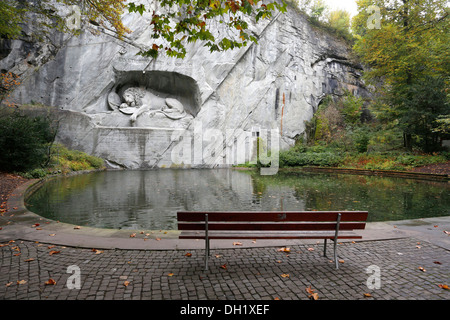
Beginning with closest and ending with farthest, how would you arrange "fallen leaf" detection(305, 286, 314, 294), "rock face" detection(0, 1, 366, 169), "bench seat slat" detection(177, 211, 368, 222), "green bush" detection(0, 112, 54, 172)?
"fallen leaf" detection(305, 286, 314, 294) → "bench seat slat" detection(177, 211, 368, 222) → "green bush" detection(0, 112, 54, 172) → "rock face" detection(0, 1, 366, 169)

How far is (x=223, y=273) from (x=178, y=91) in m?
22.1

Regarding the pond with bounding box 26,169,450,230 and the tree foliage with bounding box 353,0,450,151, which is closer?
the pond with bounding box 26,169,450,230

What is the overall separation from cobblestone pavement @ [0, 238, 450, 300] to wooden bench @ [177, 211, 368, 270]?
1.13ft

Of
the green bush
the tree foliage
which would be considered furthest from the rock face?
the tree foliage

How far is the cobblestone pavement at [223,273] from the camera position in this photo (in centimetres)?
252

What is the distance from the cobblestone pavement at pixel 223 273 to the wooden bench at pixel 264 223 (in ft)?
1.13

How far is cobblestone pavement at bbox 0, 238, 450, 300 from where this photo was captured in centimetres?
252

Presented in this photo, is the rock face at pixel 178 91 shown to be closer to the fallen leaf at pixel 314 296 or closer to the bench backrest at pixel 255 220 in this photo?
Answer: the bench backrest at pixel 255 220

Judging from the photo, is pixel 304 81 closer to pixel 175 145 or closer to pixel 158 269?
pixel 175 145

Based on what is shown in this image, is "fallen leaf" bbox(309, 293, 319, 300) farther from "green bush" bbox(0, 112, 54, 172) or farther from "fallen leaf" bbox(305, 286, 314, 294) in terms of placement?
"green bush" bbox(0, 112, 54, 172)

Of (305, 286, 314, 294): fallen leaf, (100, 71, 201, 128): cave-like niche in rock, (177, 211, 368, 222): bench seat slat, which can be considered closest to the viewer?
(305, 286, 314, 294): fallen leaf

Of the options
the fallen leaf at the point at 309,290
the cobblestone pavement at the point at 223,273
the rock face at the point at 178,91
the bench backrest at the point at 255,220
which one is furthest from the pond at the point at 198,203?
the rock face at the point at 178,91

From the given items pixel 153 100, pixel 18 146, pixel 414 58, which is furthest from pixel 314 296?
pixel 153 100
